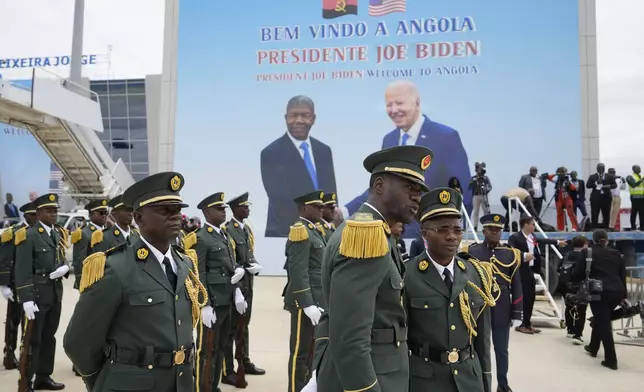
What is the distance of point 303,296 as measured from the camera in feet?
16.9

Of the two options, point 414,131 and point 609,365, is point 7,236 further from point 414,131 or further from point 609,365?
point 414,131

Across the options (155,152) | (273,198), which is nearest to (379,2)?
(273,198)

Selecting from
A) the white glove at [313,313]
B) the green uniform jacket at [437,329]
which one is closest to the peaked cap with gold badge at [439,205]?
the green uniform jacket at [437,329]

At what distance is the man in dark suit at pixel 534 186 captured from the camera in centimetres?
1310

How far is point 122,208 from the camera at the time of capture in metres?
6.29

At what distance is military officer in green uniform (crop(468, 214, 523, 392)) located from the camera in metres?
5.36

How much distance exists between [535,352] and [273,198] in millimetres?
10438

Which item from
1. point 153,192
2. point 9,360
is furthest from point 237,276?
point 9,360

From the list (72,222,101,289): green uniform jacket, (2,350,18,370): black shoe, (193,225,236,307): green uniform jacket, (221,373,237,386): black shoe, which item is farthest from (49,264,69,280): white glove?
(221,373,237,386): black shoe

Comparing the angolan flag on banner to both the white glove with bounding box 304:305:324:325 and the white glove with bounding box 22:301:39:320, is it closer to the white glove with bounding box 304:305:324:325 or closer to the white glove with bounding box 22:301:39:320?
the white glove with bounding box 304:305:324:325

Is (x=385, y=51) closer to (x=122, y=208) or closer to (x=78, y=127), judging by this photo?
(x=78, y=127)

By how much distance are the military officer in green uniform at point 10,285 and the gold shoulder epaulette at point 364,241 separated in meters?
5.54

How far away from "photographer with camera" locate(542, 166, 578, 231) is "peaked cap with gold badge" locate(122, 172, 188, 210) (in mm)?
12642

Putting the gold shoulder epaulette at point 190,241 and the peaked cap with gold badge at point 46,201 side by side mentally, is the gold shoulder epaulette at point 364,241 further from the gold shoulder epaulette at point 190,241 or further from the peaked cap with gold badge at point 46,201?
the peaked cap with gold badge at point 46,201
